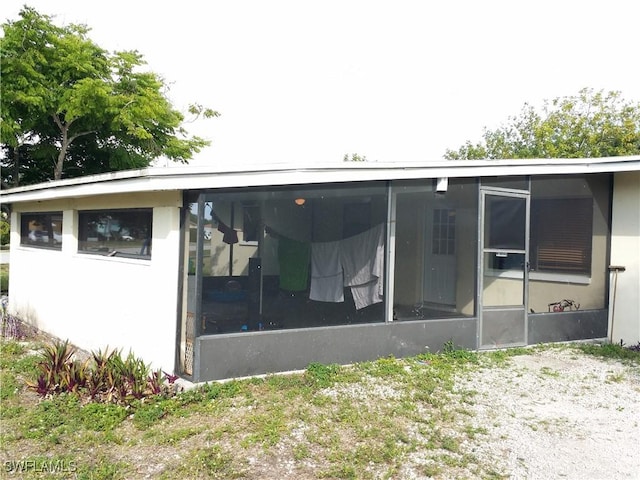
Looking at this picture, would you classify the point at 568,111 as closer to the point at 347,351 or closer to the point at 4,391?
the point at 347,351

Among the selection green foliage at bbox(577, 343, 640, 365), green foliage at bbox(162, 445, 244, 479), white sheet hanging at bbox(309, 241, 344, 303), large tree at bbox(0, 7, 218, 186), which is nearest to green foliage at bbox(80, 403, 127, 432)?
green foliage at bbox(162, 445, 244, 479)

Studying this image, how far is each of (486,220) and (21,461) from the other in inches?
238

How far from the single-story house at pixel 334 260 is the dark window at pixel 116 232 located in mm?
27

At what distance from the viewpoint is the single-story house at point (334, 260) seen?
552 cm

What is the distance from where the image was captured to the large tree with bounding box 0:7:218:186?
11633 mm

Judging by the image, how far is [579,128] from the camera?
2023cm

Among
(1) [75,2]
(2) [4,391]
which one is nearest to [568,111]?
(1) [75,2]

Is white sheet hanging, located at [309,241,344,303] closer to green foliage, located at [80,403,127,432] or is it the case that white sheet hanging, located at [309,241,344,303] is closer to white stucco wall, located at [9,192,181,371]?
white stucco wall, located at [9,192,181,371]

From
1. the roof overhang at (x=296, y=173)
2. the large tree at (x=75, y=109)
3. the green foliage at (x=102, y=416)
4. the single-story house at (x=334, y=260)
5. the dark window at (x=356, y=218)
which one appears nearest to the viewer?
the green foliage at (x=102, y=416)

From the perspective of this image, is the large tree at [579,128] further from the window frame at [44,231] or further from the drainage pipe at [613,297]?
the window frame at [44,231]

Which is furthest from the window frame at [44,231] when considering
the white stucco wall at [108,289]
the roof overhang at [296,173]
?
the roof overhang at [296,173]

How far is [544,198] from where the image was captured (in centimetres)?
753

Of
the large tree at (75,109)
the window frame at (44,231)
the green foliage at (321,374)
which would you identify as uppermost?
the large tree at (75,109)

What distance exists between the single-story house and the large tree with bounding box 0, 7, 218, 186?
14.0 feet
